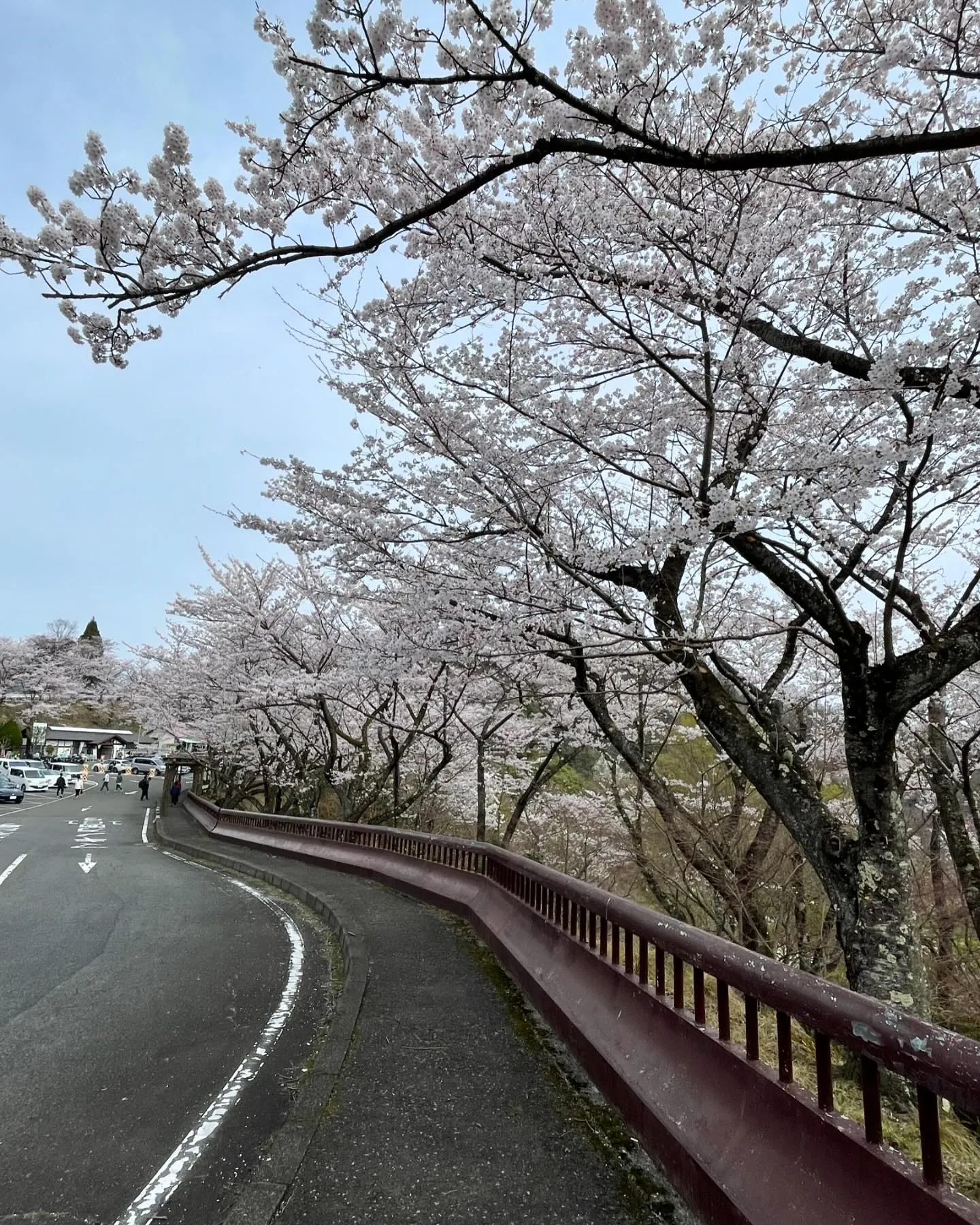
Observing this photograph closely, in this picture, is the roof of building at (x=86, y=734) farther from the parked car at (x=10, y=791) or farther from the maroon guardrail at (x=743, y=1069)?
the maroon guardrail at (x=743, y=1069)

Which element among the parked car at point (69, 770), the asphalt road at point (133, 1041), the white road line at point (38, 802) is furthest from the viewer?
the parked car at point (69, 770)

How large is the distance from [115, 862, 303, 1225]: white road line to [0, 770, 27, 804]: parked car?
138 ft

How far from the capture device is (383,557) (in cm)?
966

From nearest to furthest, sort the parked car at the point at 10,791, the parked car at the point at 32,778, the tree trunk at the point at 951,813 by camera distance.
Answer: the tree trunk at the point at 951,813 < the parked car at the point at 10,791 < the parked car at the point at 32,778

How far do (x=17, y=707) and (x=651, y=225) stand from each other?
99.5 m

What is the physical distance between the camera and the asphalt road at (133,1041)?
350 cm

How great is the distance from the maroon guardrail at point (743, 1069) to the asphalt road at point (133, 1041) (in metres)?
1.94

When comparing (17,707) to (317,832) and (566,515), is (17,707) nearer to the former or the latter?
(317,832)

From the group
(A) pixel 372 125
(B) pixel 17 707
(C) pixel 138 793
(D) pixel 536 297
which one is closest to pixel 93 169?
(A) pixel 372 125

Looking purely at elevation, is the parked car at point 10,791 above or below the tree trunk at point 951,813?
below

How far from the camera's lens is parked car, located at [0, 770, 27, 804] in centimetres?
4084

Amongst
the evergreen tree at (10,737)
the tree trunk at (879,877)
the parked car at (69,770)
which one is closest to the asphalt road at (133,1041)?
the tree trunk at (879,877)

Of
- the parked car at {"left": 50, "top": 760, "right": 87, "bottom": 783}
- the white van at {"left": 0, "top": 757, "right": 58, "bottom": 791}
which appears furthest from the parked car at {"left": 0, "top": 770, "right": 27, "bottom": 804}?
the parked car at {"left": 50, "top": 760, "right": 87, "bottom": 783}

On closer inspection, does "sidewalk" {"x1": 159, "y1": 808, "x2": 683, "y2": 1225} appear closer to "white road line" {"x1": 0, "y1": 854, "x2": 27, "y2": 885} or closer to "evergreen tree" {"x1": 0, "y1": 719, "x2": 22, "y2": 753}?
"white road line" {"x1": 0, "y1": 854, "x2": 27, "y2": 885}
